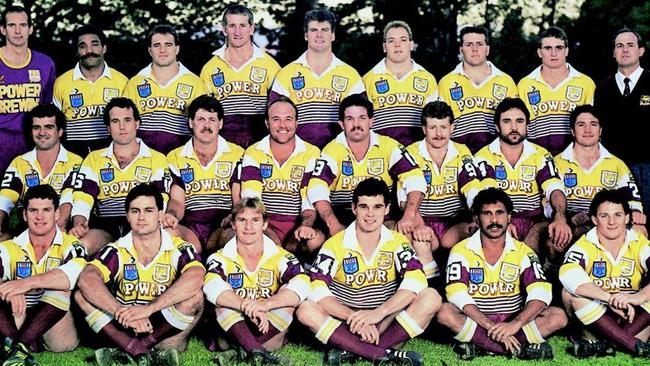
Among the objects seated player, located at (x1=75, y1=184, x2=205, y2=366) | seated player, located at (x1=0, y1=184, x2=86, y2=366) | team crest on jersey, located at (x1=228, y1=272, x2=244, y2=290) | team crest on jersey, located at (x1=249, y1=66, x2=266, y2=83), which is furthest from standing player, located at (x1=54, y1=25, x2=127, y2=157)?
team crest on jersey, located at (x1=228, y1=272, x2=244, y2=290)

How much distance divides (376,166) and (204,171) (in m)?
1.33

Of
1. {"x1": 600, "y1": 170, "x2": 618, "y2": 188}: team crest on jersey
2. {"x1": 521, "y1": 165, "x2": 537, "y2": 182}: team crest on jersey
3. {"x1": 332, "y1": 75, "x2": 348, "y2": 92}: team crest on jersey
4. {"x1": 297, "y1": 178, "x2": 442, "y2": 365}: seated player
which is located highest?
{"x1": 332, "y1": 75, "x2": 348, "y2": 92}: team crest on jersey

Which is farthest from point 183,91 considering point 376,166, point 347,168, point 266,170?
point 376,166

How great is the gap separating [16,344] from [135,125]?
204 cm

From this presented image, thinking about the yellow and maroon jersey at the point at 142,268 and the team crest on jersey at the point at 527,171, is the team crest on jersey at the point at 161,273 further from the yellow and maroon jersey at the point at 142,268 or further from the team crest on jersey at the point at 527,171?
the team crest on jersey at the point at 527,171

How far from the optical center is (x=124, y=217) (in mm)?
6949

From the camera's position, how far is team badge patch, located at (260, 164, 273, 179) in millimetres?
6977

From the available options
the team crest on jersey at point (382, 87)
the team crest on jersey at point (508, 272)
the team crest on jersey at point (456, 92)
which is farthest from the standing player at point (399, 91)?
the team crest on jersey at point (508, 272)

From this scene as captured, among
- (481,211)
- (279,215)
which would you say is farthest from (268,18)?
(481,211)

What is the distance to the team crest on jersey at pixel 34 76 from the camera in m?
7.57

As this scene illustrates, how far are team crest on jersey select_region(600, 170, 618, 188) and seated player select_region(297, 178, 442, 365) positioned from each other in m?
1.84

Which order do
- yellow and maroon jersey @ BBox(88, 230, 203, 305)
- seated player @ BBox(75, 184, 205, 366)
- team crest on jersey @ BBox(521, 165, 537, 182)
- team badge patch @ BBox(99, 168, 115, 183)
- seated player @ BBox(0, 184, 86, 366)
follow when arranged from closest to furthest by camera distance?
1. seated player @ BBox(75, 184, 205, 366)
2. seated player @ BBox(0, 184, 86, 366)
3. yellow and maroon jersey @ BBox(88, 230, 203, 305)
4. team badge patch @ BBox(99, 168, 115, 183)
5. team crest on jersey @ BBox(521, 165, 537, 182)

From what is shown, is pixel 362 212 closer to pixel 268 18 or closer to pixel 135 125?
pixel 135 125

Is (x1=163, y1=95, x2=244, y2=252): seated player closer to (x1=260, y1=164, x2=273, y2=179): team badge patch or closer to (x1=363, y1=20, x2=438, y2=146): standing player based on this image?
(x1=260, y1=164, x2=273, y2=179): team badge patch
